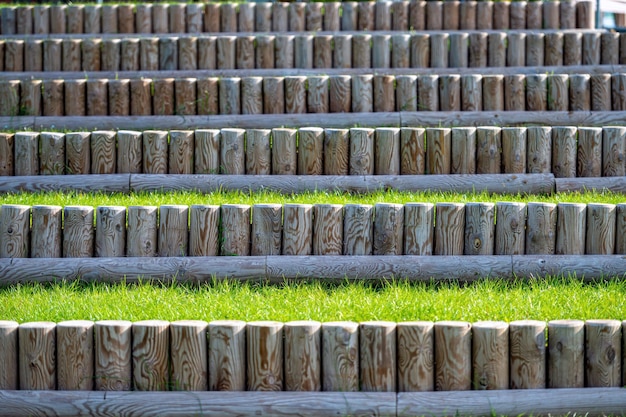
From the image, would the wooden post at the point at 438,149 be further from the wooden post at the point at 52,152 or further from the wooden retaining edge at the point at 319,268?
the wooden post at the point at 52,152

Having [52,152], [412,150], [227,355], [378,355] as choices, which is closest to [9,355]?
[227,355]

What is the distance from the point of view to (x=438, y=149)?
705 centimetres

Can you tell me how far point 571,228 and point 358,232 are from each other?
1226 millimetres

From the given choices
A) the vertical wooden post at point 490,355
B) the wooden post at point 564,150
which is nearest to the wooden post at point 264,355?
the vertical wooden post at point 490,355

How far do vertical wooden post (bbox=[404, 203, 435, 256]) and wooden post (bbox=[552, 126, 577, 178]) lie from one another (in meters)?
1.50

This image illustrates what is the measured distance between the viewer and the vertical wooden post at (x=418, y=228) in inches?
234

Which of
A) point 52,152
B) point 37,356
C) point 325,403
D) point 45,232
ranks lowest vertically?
point 325,403

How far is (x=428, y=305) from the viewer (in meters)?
5.22

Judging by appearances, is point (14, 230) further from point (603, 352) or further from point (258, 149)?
point (603, 352)

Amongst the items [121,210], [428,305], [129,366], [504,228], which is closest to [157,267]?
[121,210]

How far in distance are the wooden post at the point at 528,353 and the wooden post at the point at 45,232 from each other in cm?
273

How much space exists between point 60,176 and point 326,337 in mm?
3034

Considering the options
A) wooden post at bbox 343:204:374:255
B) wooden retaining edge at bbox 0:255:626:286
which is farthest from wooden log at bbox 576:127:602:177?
wooden post at bbox 343:204:374:255

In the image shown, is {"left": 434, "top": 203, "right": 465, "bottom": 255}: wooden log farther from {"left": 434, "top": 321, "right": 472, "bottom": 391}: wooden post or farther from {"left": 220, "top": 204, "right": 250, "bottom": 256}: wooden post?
{"left": 434, "top": 321, "right": 472, "bottom": 391}: wooden post
